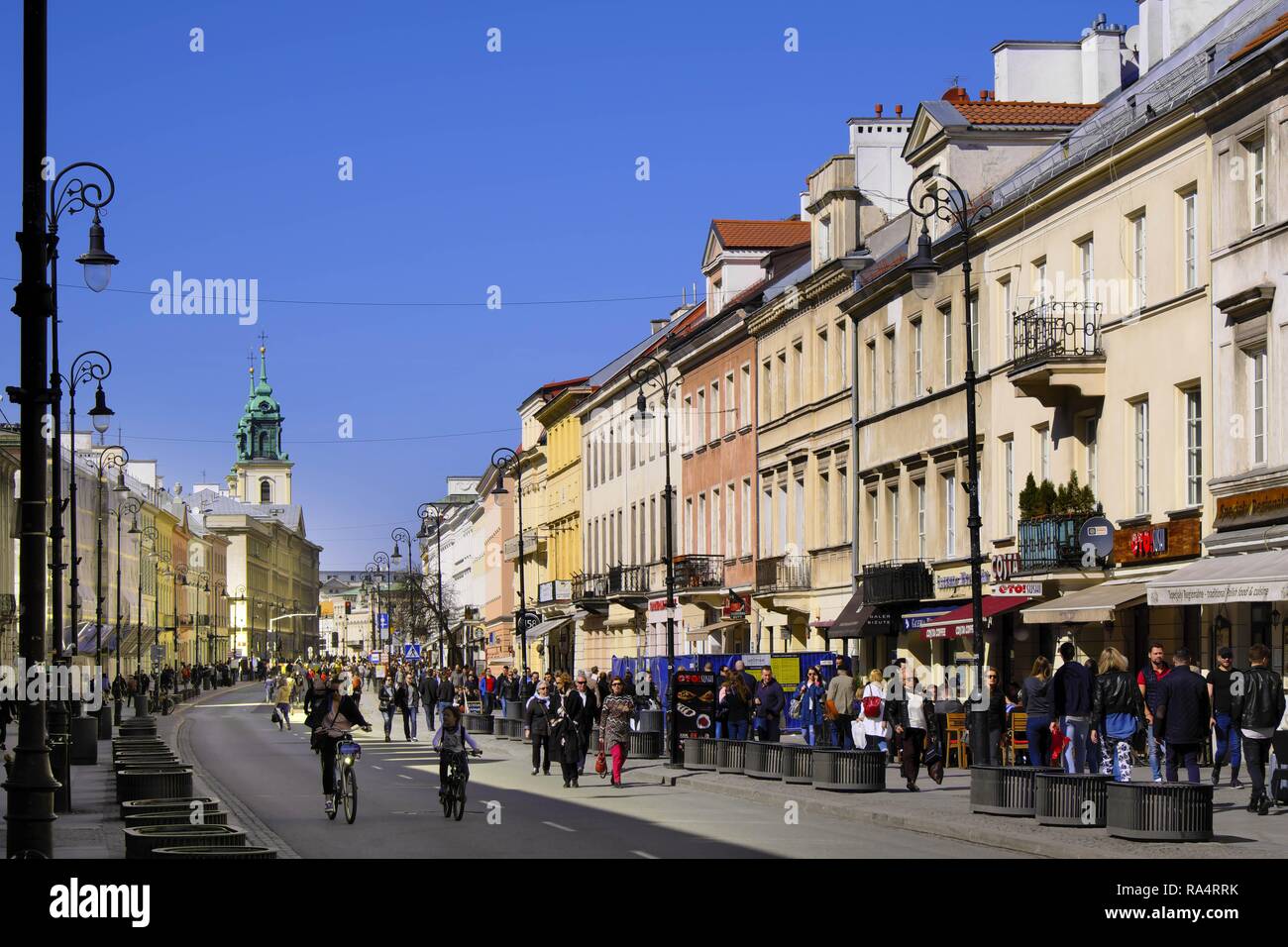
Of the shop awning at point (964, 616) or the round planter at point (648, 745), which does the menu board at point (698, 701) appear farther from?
the shop awning at point (964, 616)

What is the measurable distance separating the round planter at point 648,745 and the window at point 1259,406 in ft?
45.0

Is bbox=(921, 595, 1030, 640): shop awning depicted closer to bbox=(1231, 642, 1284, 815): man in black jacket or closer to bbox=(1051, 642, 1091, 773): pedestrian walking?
bbox=(1051, 642, 1091, 773): pedestrian walking

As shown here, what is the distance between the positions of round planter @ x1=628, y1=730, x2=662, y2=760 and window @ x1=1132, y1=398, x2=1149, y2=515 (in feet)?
34.0

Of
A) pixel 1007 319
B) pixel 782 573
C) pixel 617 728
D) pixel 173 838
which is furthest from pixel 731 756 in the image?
pixel 782 573

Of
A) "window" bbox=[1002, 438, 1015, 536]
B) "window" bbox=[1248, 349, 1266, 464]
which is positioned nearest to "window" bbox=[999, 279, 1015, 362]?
"window" bbox=[1002, 438, 1015, 536]

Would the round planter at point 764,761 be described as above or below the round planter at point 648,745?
above

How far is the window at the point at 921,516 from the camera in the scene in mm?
43094

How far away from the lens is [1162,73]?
37.7 meters

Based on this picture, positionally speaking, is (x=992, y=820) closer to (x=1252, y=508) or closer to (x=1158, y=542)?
(x=1252, y=508)

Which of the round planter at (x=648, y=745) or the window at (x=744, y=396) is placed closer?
the round planter at (x=648, y=745)

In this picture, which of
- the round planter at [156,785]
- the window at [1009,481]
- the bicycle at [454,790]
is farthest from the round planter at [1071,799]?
the window at [1009,481]

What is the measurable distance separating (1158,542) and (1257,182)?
18.6ft
